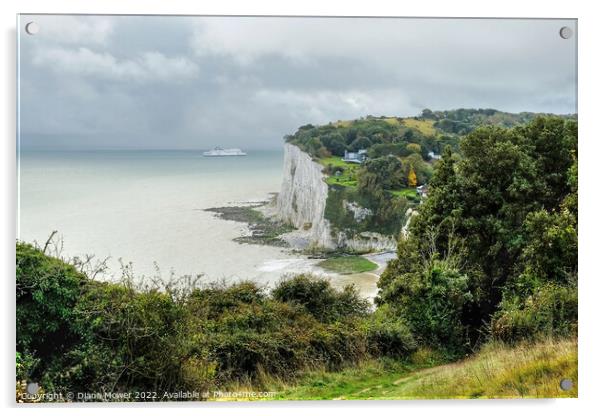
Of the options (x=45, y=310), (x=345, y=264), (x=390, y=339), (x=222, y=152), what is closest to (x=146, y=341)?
(x=45, y=310)

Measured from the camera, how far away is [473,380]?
605cm

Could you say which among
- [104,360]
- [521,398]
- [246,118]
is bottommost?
[521,398]

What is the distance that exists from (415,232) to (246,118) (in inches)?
93.7

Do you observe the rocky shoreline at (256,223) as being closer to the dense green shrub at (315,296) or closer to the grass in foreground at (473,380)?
the dense green shrub at (315,296)

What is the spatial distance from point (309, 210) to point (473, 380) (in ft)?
8.55

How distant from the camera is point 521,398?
6004 mm

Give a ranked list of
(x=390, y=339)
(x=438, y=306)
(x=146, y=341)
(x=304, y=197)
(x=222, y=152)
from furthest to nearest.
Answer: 1. (x=304, y=197)
2. (x=222, y=152)
3. (x=438, y=306)
4. (x=390, y=339)
5. (x=146, y=341)

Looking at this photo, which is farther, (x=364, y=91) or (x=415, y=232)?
(x=415, y=232)

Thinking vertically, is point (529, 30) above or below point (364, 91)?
above

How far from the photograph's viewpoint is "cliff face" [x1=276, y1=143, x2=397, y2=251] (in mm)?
7059

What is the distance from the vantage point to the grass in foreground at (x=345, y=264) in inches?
278

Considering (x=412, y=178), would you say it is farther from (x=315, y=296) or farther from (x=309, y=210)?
(x=315, y=296)

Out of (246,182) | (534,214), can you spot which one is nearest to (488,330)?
(534,214)

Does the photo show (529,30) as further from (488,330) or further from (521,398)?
(521,398)
